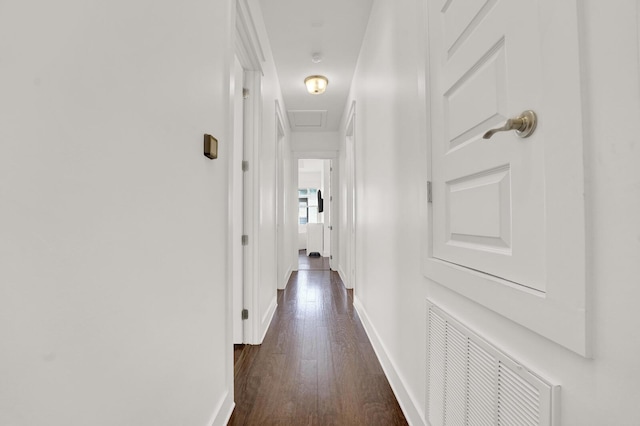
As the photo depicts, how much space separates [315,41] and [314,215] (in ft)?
31.9

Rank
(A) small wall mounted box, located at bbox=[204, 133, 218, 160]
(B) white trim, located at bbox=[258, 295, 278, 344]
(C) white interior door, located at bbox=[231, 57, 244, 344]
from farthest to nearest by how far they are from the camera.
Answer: (B) white trim, located at bbox=[258, 295, 278, 344] < (C) white interior door, located at bbox=[231, 57, 244, 344] < (A) small wall mounted box, located at bbox=[204, 133, 218, 160]

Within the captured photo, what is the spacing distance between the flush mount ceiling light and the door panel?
8.31 ft

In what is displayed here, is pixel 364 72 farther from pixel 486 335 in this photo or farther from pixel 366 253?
pixel 486 335

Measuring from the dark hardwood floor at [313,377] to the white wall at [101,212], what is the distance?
572 mm

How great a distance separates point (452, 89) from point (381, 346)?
169cm

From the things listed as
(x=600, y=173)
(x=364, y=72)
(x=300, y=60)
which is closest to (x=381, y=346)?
(x=600, y=173)

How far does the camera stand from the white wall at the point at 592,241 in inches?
19.5

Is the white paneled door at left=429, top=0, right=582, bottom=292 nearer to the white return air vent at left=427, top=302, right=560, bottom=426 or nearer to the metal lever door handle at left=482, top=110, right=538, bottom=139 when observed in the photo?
the metal lever door handle at left=482, top=110, right=538, bottom=139

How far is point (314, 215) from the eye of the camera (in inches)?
492

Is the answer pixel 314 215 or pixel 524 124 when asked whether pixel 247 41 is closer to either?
→ pixel 524 124

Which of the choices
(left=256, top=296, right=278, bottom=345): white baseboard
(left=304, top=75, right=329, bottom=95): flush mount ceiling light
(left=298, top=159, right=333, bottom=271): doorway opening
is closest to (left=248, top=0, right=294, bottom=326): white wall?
(left=256, top=296, right=278, bottom=345): white baseboard

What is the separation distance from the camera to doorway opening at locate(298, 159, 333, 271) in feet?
22.2

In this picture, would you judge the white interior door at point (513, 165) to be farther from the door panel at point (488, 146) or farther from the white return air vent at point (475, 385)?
the white return air vent at point (475, 385)

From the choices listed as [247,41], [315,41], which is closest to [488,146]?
[247,41]
